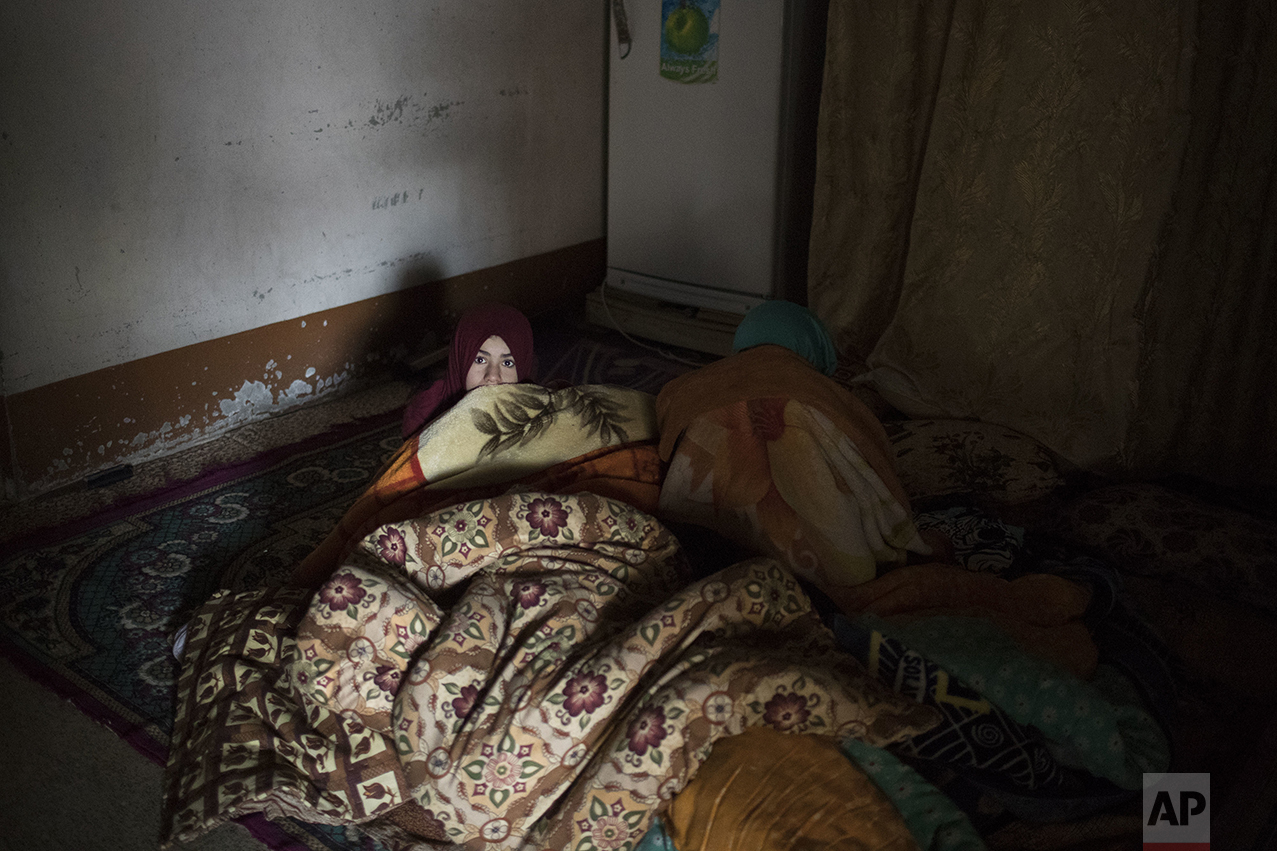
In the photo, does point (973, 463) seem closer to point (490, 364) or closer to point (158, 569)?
point (490, 364)

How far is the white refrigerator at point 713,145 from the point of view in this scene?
3.05 meters

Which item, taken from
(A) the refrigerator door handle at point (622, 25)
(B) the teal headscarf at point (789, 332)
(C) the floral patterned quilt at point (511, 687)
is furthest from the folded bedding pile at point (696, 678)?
(A) the refrigerator door handle at point (622, 25)

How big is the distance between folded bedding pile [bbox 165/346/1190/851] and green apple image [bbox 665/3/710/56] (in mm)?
1704

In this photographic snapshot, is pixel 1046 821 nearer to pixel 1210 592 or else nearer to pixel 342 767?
pixel 1210 592

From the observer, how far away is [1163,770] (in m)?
Answer: 1.42

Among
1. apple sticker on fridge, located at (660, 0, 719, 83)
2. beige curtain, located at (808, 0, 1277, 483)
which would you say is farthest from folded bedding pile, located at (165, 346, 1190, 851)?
apple sticker on fridge, located at (660, 0, 719, 83)

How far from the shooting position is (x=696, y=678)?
4.23ft

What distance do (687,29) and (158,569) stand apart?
224cm

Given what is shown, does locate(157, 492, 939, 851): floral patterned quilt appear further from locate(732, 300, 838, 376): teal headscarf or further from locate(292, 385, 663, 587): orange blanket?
locate(732, 300, 838, 376): teal headscarf

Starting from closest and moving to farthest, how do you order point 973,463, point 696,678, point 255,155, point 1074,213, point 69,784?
point 696,678 → point 69,784 → point 973,463 → point 1074,213 → point 255,155

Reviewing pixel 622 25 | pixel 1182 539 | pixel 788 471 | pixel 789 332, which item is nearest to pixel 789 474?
pixel 788 471

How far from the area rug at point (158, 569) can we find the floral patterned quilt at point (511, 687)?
0.10m

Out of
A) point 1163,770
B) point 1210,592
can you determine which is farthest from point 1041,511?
point 1163,770

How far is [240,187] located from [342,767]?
1.73m
